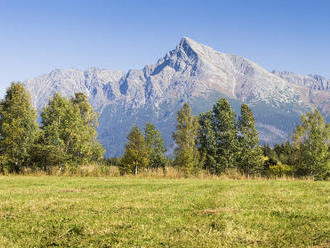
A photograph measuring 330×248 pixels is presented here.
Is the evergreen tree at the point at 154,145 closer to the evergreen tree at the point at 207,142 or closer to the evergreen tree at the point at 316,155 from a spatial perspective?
the evergreen tree at the point at 207,142

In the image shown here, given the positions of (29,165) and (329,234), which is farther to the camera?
(29,165)

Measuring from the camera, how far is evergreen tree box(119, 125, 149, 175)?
119 feet

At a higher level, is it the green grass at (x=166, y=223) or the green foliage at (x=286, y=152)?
the green foliage at (x=286, y=152)

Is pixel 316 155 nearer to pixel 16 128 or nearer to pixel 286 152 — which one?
pixel 16 128

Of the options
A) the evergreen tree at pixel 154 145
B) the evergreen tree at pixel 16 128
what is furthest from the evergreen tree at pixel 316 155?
the evergreen tree at pixel 16 128

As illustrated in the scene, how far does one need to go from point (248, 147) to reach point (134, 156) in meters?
20.1

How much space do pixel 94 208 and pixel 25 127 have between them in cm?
3034

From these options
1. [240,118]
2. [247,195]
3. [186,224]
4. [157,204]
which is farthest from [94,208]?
[240,118]

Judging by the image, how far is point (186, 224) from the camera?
8461 millimetres

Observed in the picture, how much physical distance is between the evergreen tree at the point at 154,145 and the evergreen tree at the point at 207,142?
6268 millimetres

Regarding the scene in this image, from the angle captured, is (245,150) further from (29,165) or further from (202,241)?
(202,241)

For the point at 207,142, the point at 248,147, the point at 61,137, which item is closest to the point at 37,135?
the point at 61,137

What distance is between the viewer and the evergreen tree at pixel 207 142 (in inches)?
1769

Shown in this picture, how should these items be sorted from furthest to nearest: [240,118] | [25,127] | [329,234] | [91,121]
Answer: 1. [91,121]
2. [240,118]
3. [25,127]
4. [329,234]
